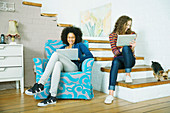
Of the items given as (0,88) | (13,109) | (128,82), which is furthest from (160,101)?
(0,88)

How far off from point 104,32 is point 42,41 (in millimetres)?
1697

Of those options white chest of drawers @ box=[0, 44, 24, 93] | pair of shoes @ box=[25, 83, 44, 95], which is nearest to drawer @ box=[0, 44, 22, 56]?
white chest of drawers @ box=[0, 44, 24, 93]

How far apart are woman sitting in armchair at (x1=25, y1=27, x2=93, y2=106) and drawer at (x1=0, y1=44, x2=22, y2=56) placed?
2.37 feet

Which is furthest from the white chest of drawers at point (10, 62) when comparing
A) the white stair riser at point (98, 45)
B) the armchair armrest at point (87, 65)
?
the white stair riser at point (98, 45)

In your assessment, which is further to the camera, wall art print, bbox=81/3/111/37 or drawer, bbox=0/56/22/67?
wall art print, bbox=81/3/111/37

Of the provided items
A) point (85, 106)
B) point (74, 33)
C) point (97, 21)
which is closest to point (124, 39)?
point (74, 33)

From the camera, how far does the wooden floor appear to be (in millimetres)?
1888

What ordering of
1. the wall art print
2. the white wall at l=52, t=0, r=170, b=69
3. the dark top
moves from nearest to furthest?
the dark top < the white wall at l=52, t=0, r=170, b=69 < the wall art print

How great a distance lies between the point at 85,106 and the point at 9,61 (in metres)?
1.45

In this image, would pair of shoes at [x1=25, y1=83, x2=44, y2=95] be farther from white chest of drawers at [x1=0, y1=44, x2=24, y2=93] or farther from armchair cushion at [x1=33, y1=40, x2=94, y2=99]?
white chest of drawers at [x1=0, y1=44, x2=24, y2=93]

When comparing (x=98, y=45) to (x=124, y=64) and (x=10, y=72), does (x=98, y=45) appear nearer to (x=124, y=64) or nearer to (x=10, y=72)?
(x=124, y=64)

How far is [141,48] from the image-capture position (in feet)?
11.2

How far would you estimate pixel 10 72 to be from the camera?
2.72m

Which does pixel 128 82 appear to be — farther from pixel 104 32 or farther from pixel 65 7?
pixel 65 7
